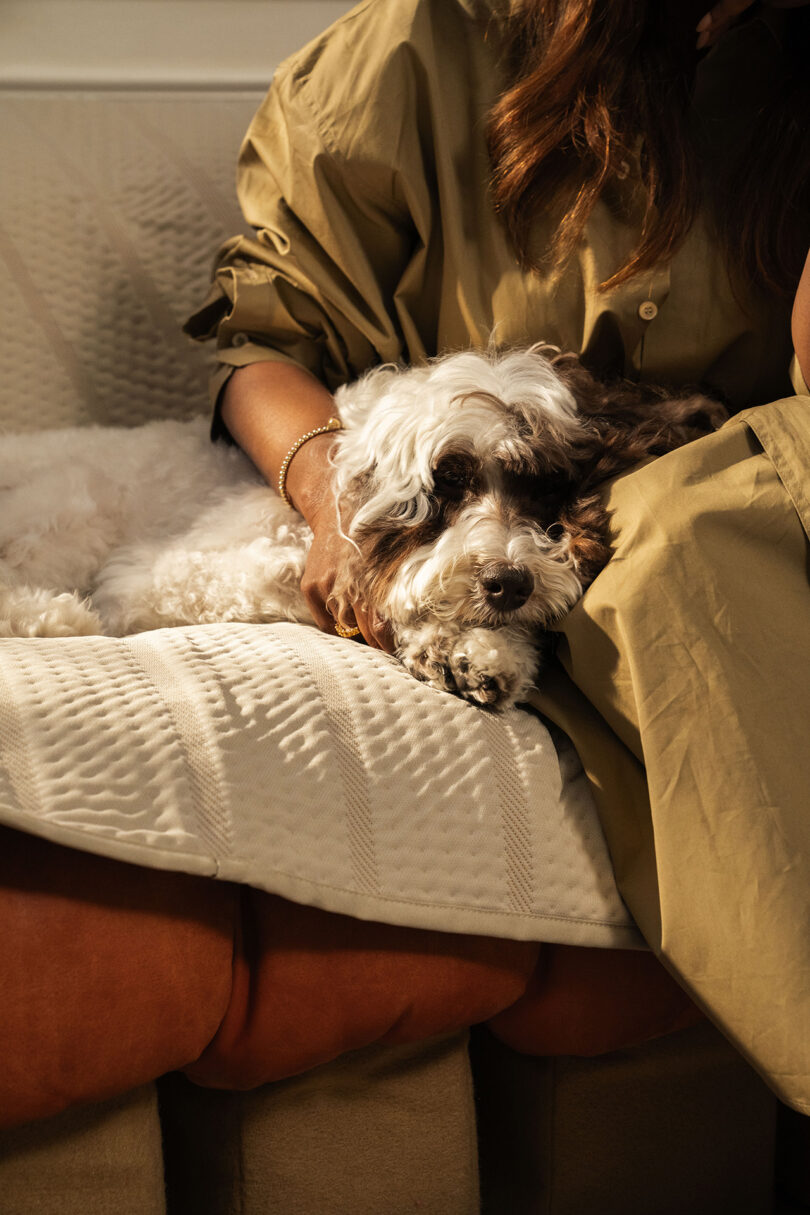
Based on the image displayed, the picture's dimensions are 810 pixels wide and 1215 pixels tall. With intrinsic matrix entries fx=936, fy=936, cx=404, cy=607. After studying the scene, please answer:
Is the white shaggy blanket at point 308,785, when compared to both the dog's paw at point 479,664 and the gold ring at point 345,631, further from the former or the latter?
the gold ring at point 345,631

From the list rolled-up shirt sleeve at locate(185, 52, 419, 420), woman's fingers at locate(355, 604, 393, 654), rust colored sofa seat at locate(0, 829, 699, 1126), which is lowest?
rust colored sofa seat at locate(0, 829, 699, 1126)

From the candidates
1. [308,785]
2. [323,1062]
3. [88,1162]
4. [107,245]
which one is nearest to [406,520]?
[308,785]

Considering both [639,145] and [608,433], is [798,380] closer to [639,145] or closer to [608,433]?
[608,433]

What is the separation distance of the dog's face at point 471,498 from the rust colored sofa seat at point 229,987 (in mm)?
392

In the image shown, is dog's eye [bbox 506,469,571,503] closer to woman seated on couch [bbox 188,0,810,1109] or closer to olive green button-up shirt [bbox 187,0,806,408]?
woman seated on couch [bbox 188,0,810,1109]

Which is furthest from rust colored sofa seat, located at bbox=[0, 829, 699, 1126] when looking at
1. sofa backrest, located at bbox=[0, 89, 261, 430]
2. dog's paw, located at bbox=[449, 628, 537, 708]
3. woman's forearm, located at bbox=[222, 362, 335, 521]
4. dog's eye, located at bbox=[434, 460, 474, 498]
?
sofa backrest, located at bbox=[0, 89, 261, 430]

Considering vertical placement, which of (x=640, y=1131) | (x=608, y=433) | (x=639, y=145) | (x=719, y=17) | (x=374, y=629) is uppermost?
(x=719, y=17)

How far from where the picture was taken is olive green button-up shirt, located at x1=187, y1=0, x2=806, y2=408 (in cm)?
139

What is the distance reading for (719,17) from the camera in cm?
134

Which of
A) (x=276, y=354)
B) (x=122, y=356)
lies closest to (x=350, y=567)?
(x=276, y=354)

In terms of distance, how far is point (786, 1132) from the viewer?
1.39 meters

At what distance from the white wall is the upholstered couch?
1501 millimetres

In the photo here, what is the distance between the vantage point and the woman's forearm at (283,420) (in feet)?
4.60

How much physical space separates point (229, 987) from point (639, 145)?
1.23 metres
